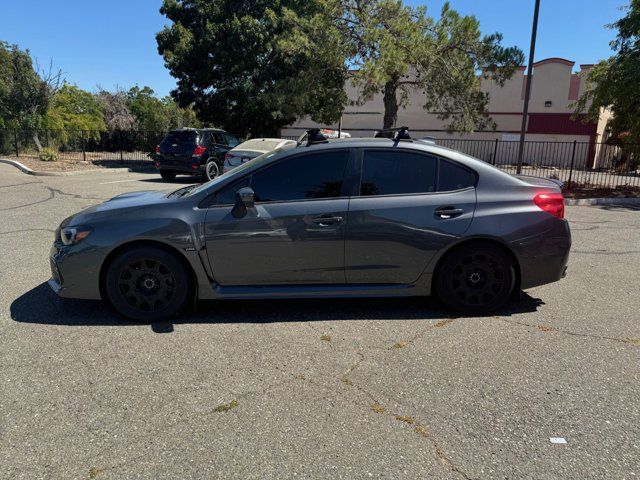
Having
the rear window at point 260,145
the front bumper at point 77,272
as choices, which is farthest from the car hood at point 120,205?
the rear window at point 260,145

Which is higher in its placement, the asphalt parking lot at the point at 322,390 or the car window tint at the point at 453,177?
the car window tint at the point at 453,177

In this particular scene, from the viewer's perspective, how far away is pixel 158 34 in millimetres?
23891

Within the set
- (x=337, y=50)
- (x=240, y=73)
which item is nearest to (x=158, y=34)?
(x=240, y=73)

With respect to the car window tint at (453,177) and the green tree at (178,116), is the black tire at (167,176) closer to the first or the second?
the car window tint at (453,177)

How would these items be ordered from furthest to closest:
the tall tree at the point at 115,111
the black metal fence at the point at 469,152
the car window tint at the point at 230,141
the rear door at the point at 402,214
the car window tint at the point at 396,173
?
the tall tree at the point at 115,111, the black metal fence at the point at 469,152, the car window tint at the point at 230,141, the car window tint at the point at 396,173, the rear door at the point at 402,214

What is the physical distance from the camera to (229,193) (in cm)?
444

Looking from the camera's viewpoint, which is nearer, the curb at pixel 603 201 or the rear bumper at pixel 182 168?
the curb at pixel 603 201

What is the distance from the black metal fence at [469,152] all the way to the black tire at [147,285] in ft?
41.4

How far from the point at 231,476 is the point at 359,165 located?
9.45 ft

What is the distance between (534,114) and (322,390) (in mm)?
39275

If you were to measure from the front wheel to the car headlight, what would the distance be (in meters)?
11.7

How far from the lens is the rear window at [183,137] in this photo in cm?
1608

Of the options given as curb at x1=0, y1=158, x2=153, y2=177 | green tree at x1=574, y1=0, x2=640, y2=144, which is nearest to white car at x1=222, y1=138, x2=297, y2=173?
curb at x1=0, y1=158, x2=153, y2=177

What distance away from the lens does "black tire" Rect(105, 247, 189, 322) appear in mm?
4328
